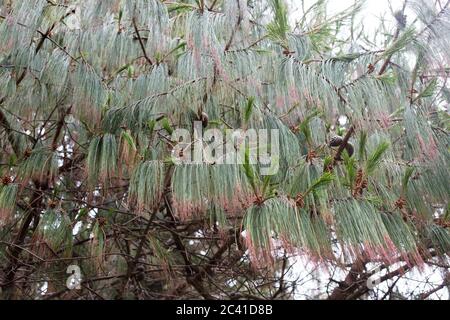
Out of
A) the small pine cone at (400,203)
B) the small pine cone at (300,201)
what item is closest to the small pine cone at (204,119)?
the small pine cone at (300,201)

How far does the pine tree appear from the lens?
128cm

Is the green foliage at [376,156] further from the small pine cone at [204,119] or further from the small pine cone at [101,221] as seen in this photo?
the small pine cone at [101,221]

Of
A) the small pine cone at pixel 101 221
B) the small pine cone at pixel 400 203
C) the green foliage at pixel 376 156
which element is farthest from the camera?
the small pine cone at pixel 101 221

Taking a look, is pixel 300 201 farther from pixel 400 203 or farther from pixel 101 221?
pixel 101 221

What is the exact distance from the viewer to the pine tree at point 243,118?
1.28m

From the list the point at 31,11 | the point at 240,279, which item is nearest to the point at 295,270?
the point at 240,279

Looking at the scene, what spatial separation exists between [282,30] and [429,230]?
0.65 meters

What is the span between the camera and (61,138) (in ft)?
6.66

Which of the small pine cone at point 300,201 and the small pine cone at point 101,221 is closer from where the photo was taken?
the small pine cone at point 300,201

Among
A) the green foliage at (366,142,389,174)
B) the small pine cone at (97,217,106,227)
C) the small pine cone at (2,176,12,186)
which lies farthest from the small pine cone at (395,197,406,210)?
the small pine cone at (2,176,12,186)

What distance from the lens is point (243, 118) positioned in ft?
4.83

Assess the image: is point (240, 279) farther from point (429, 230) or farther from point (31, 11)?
point (31, 11)

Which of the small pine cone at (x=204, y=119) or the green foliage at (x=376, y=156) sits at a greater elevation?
the small pine cone at (x=204, y=119)

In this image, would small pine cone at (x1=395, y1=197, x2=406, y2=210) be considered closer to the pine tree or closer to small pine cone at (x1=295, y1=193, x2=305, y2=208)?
the pine tree
